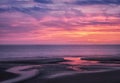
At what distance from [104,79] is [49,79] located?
491 cm

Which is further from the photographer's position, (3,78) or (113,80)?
(3,78)

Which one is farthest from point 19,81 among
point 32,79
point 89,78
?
point 89,78

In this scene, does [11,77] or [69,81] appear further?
[11,77]

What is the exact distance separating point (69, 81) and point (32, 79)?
354 cm

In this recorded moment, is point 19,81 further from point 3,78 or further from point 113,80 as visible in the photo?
point 113,80

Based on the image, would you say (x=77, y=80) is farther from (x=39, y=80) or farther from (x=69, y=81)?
(x=39, y=80)

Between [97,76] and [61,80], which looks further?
[97,76]

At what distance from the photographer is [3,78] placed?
29875 mm

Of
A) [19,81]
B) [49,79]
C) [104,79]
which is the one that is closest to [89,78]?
[104,79]

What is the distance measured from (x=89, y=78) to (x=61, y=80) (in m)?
2.82

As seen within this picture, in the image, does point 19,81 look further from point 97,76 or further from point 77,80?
point 97,76

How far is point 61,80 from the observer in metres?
27.8

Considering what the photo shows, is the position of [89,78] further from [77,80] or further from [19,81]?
[19,81]

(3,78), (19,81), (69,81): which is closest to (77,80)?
(69,81)
